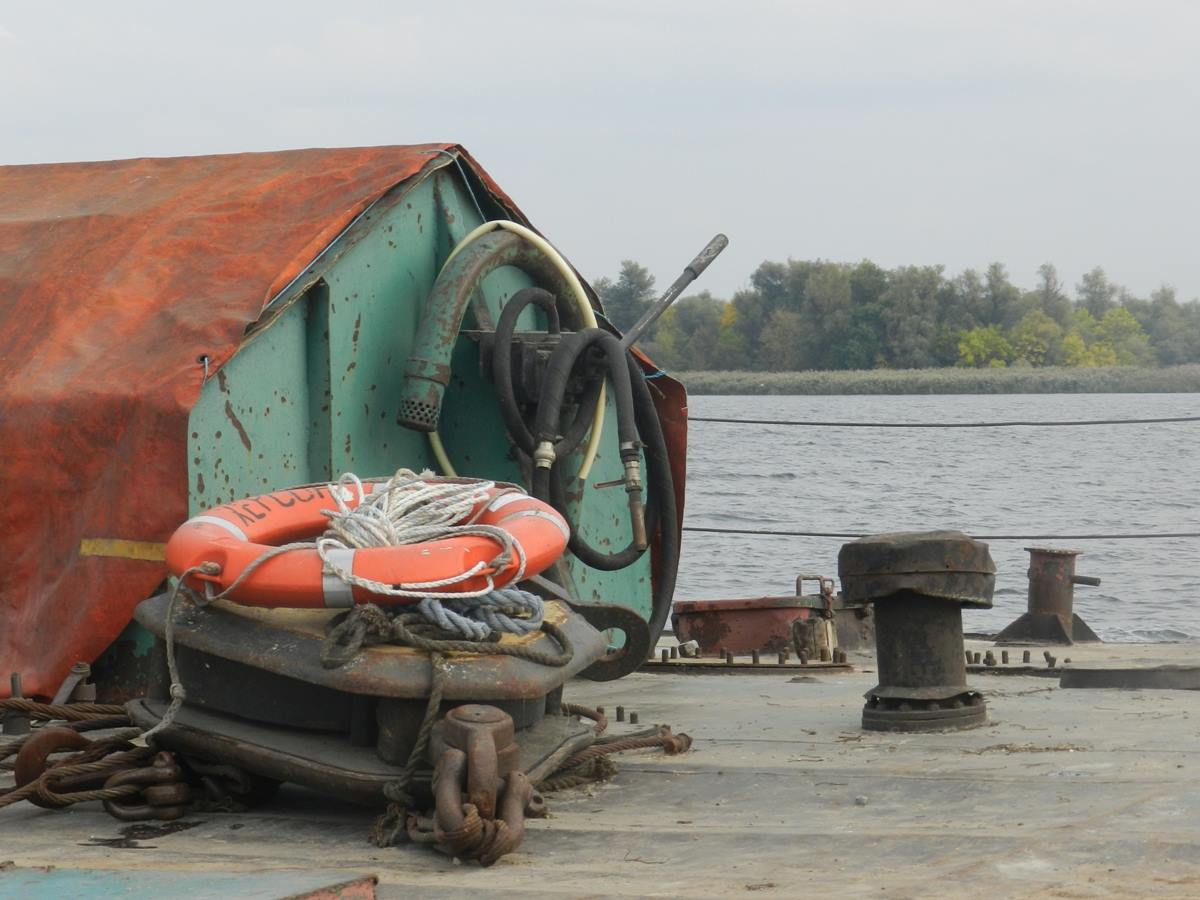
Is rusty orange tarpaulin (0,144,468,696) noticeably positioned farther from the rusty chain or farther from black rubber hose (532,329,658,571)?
the rusty chain

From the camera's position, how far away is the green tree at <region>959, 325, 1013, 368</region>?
51.6m

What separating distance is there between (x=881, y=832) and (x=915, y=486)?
89.7 ft

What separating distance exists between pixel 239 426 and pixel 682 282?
2740mm

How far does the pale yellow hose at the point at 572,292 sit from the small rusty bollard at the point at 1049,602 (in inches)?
134

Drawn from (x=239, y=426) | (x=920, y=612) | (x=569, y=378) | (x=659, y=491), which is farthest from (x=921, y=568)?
(x=239, y=426)

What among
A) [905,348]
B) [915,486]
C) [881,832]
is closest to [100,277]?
[881,832]

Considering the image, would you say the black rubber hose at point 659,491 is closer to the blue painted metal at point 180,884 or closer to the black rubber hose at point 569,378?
the black rubber hose at point 569,378

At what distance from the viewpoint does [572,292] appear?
7559mm

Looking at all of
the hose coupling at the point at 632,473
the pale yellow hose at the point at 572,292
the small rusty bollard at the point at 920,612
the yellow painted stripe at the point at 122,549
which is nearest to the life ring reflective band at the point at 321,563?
the yellow painted stripe at the point at 122,549

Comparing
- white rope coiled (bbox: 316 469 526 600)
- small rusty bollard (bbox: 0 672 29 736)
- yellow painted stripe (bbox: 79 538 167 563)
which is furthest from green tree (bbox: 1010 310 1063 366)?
white rope coiled (bbox: 316 469 526 600)

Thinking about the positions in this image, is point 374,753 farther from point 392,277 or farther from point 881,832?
point 392,277

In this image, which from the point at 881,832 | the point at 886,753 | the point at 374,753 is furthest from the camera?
the point at 886,753

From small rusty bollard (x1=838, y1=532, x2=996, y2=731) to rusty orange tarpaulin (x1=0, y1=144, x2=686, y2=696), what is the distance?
225cm

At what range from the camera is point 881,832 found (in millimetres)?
4008
